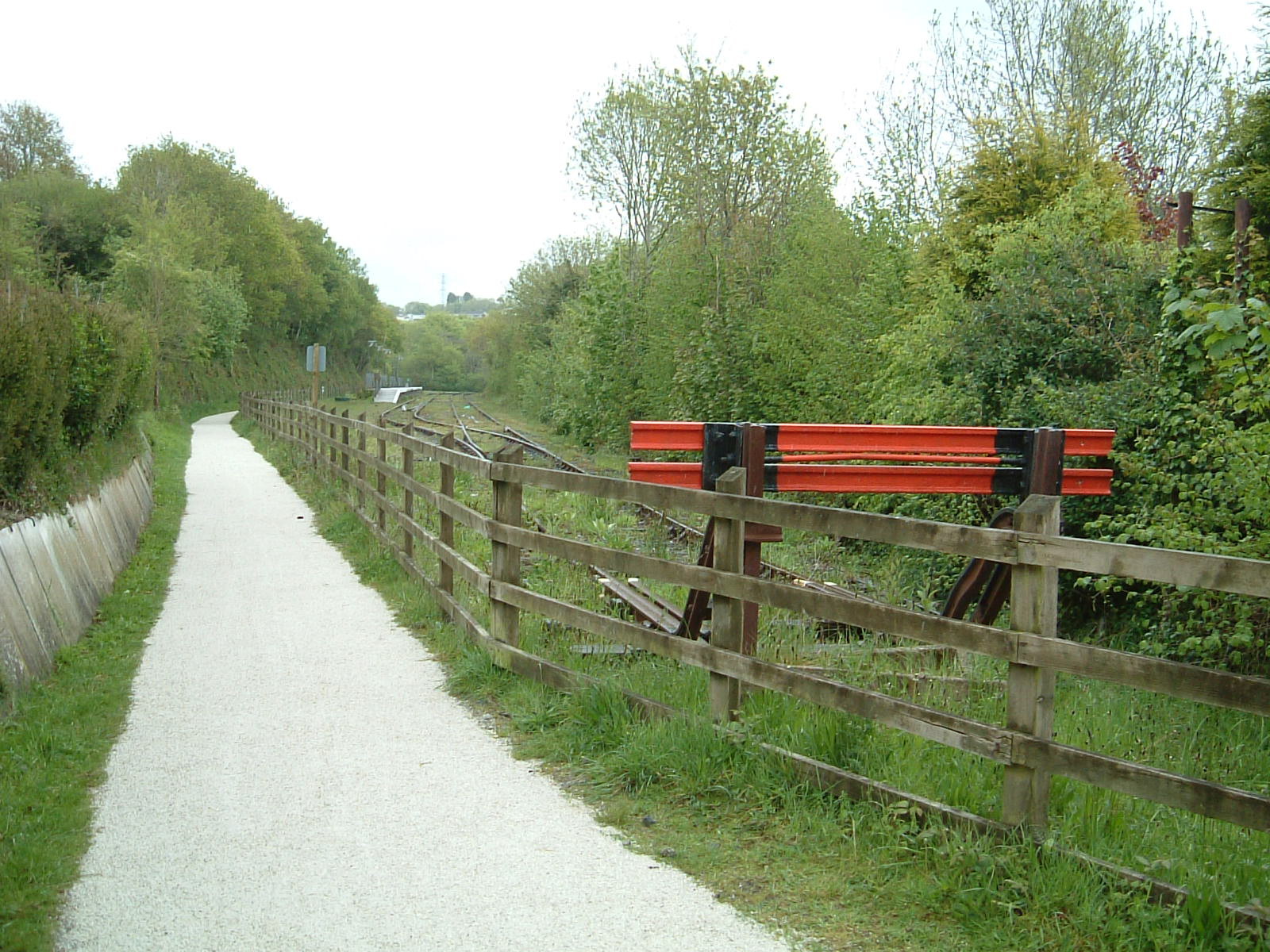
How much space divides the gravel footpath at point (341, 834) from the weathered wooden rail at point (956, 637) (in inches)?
33.1

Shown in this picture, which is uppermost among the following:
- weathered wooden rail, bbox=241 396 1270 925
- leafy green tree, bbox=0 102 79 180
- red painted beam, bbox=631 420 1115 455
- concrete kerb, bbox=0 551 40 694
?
leafy green tree, bbox=0 102 79 180

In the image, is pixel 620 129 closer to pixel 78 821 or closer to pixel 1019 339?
pixel 1019 339

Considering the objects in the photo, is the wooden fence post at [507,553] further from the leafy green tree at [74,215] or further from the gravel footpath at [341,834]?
the leafy green tree at [74,215]

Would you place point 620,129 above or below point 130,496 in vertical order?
above

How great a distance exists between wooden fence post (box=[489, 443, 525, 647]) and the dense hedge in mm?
3163

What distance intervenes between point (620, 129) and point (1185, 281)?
86.5ft

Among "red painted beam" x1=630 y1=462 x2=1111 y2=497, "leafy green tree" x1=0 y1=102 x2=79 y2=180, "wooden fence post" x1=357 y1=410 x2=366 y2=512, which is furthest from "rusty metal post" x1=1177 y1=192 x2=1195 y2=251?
"leafy green tree" x1=0 y1=102 x2=79 y2=180

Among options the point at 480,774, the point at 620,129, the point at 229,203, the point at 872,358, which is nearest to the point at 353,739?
the point at 480,774

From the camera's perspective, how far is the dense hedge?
745cm

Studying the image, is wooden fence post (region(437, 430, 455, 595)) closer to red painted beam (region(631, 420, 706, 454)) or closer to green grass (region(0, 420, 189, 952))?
green grass (region(0, 420, 189, 952))

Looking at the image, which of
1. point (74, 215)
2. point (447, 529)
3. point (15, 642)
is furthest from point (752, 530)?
point (74, 215)

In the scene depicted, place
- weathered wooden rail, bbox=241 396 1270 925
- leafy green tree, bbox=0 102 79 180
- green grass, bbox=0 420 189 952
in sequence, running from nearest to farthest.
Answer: weathered wooden rail, bbox=241 396 1270 925, green grass, bbox=0 420 189 952, leafy green tree, bbox=0 102 79 180

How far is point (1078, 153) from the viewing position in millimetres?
15508

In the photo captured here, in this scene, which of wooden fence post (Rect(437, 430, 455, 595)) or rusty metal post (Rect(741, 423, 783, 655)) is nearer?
rusty metal post (Rect(741, 423, 783, 655))
